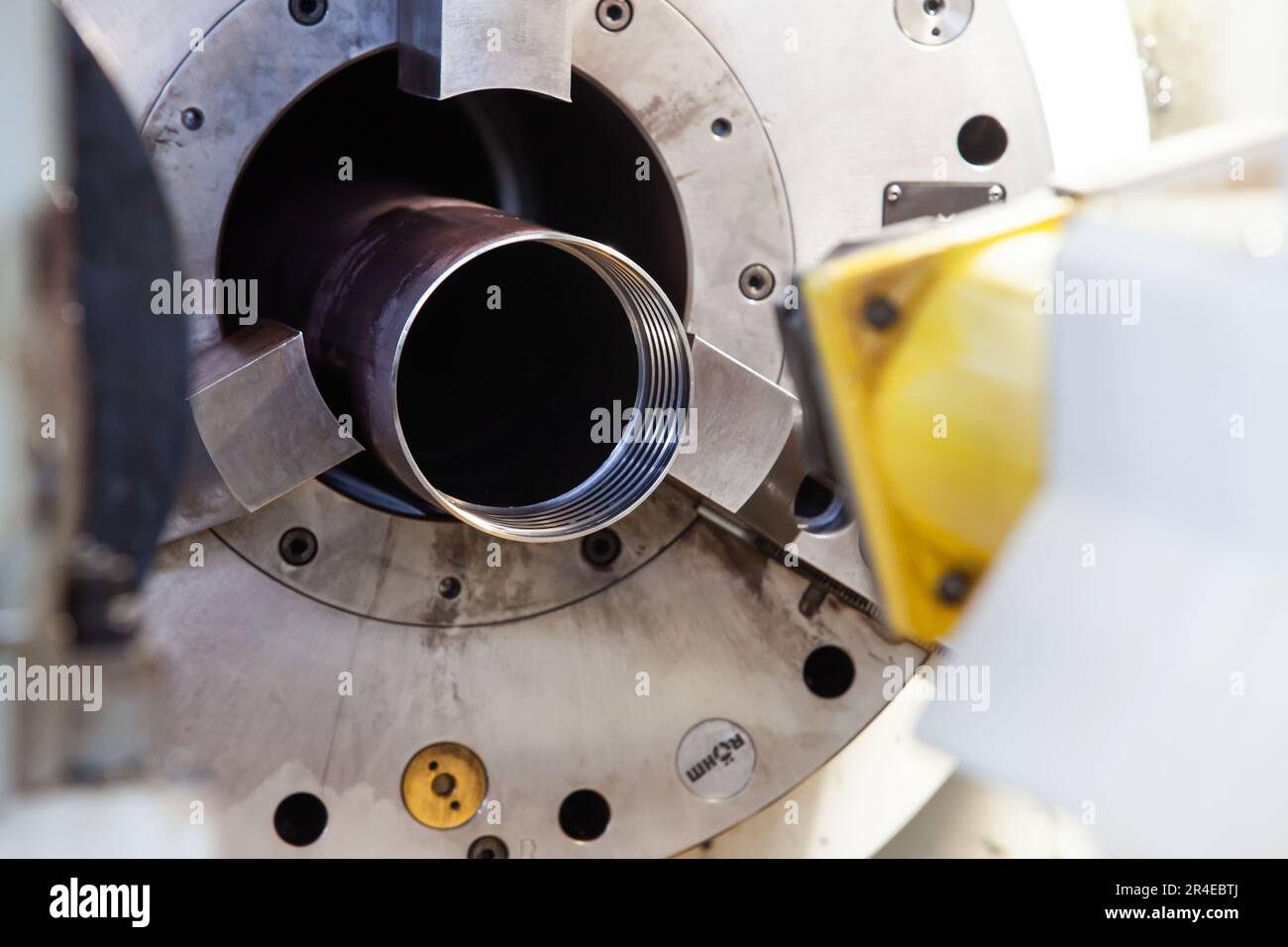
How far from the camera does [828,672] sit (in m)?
1.25

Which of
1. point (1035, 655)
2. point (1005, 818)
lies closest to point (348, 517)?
point (1035, 655)

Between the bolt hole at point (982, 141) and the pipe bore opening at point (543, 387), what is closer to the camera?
the pipe bore opening at point (543, 387)

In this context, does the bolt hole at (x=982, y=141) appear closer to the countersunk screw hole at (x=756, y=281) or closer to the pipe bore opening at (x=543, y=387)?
the countersunk screw hole at (x=756, y=281)

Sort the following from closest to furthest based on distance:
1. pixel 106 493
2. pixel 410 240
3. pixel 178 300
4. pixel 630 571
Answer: pixel 106 493
pixel 178 300
pixel 410 240
pixel 630 571

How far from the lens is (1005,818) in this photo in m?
1.46

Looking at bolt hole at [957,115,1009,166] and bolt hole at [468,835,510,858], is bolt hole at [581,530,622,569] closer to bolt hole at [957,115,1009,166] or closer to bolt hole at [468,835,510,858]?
bolt hole at [468,835,510,858]

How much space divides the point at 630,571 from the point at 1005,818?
1.67ft

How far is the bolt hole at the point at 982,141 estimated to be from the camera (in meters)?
1.19

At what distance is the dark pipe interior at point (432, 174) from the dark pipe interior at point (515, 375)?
0.01 meters

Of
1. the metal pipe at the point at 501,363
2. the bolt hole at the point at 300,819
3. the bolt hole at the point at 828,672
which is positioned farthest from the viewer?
the bolt hole at the point at 828,672

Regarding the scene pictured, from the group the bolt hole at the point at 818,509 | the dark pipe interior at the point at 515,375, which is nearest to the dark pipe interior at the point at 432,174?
the dark pipe interior at the point at 515,375

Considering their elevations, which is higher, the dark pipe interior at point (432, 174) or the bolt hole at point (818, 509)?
the dark pipe interior at point (432, 174)

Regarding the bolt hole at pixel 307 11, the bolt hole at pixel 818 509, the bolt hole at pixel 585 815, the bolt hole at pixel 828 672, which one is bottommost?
the bolt hole at pixel 585 815

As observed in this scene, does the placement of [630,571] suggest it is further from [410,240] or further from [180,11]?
[180,11]
